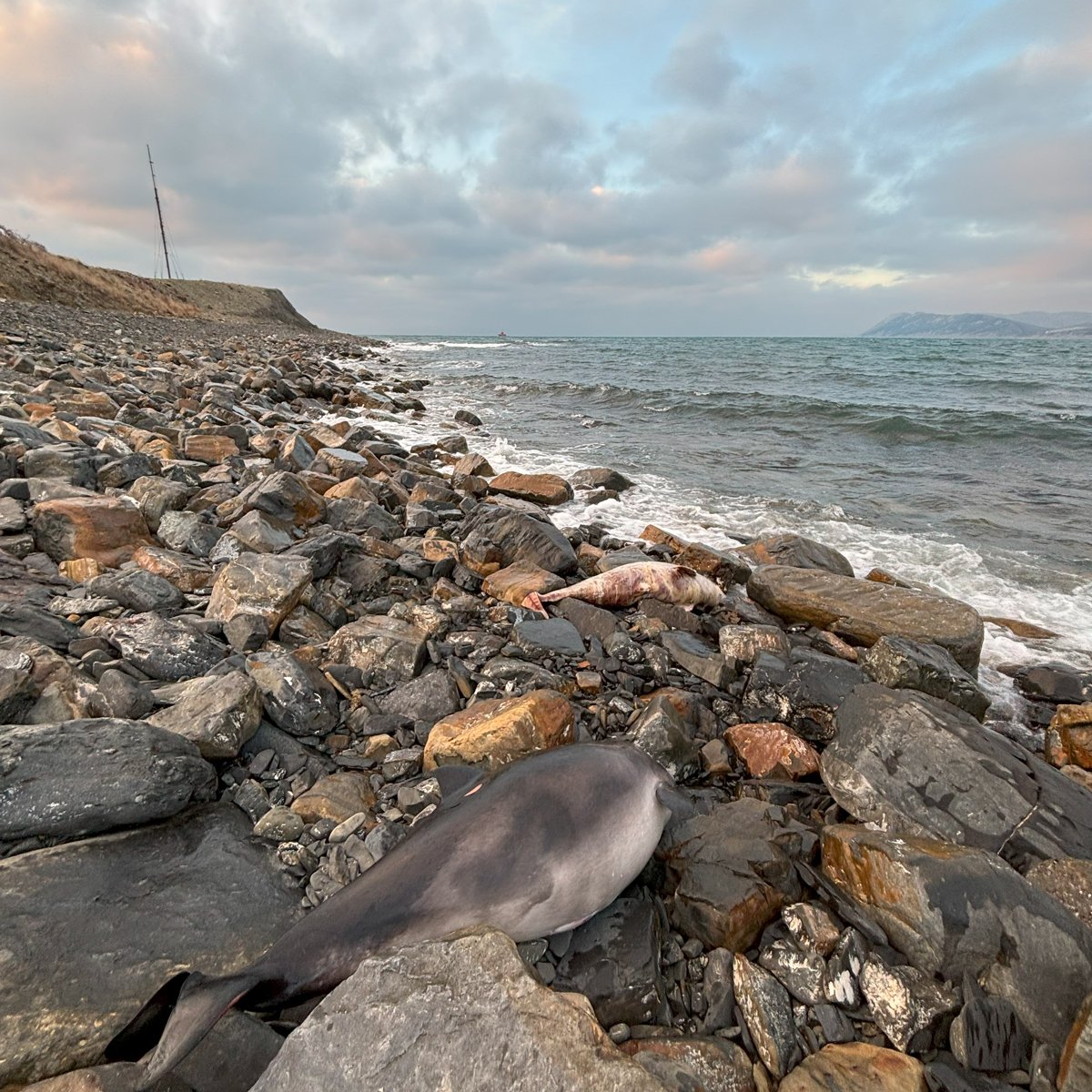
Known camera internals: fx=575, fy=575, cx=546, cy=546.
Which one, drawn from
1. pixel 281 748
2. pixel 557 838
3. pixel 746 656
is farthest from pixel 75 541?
pixel 746 656

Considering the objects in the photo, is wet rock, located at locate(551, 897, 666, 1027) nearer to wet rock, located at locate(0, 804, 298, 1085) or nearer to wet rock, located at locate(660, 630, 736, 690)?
wet rock, located at locate(0, 804, 298, 1085)

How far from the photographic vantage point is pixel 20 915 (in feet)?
6.58

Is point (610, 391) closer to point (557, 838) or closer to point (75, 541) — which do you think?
point (75, 541)

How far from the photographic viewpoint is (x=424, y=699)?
147 inches

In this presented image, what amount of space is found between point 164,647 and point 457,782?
2163 millimetres

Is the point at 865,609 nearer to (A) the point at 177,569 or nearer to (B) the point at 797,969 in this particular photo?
(B) the point at 797,969

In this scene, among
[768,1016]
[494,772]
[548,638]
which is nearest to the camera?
[768,1016]

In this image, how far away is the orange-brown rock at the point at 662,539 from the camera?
720cm

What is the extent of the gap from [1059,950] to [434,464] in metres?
11.1

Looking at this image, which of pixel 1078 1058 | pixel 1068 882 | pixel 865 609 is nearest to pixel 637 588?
pixel 865 609

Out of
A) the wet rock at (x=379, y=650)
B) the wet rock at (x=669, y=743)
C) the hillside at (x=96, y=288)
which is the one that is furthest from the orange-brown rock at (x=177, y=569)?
the hillside at (x=96, y=288)

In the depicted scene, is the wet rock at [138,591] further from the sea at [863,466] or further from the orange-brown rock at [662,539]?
the sea at [863,466]

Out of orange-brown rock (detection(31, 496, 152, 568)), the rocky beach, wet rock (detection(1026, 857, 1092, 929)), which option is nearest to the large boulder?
the rocky beach

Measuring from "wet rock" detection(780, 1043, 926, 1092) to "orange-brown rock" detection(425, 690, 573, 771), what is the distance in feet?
5.55
